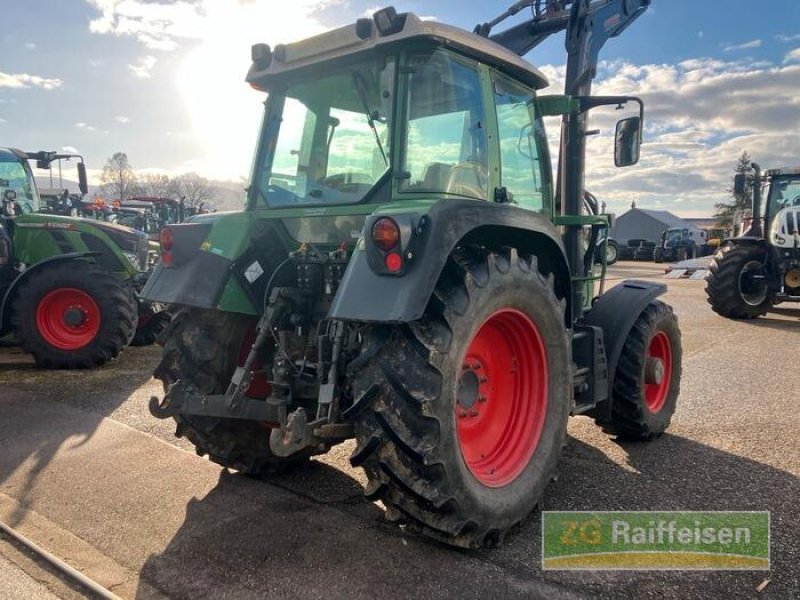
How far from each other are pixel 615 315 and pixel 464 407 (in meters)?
1.68

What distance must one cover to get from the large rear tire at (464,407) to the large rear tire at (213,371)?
1234 millimetres

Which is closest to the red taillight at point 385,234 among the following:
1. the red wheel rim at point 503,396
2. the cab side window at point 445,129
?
the cab side window at point 445,129

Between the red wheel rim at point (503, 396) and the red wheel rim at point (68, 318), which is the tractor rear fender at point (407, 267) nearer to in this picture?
the red wheel rim at point (503, 396)

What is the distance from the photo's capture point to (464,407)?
3.04 metres

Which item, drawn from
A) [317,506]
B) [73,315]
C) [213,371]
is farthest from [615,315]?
[73,315]

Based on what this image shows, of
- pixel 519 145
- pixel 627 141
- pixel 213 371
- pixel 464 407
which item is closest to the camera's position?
pixel 464 407

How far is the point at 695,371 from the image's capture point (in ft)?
21.9

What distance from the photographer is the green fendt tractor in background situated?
1057 cm

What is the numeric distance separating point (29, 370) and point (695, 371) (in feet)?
24.1

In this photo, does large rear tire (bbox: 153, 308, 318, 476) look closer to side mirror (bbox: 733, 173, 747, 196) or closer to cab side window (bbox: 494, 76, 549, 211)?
cab side window (bbox: 494, 76, 549, 211)

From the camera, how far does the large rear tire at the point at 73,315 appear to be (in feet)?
22.7

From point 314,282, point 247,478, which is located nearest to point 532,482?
point 314,282

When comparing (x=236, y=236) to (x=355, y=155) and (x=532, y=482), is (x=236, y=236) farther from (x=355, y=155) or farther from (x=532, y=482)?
(x=532, y=482)

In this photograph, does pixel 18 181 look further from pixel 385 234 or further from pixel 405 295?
pixel 405 295
